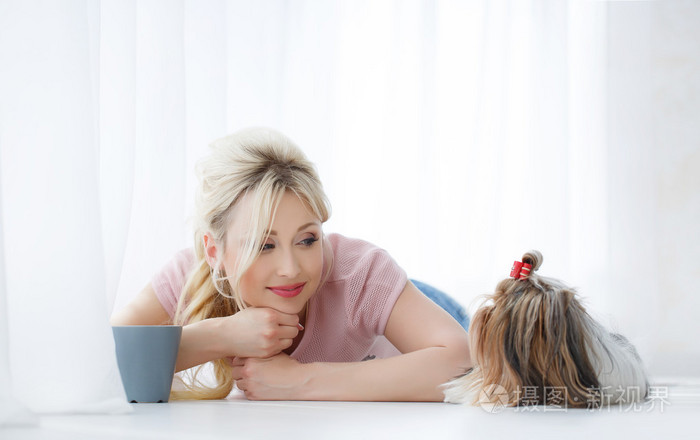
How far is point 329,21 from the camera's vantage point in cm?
298

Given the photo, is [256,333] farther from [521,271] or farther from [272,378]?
[521,271]

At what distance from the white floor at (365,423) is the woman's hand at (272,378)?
0.37 feet

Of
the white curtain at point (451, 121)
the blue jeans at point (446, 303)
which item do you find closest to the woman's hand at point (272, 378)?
the blue jeans at point (446, 303)

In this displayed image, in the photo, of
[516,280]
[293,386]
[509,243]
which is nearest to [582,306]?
[516,280]

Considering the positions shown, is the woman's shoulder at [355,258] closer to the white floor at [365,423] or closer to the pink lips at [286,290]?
the pink lips at [286,290]

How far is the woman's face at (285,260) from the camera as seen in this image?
1.45m

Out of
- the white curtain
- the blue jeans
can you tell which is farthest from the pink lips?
the white curtain

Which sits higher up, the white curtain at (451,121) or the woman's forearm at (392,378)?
the white curtain at (451,121)

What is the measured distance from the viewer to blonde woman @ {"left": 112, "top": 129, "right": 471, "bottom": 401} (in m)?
1.41

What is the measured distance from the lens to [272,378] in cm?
143

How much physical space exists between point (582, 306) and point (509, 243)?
1691 millimetres

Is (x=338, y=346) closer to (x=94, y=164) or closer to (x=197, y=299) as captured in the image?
(x=197, y=299)

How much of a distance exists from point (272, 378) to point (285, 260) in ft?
0.75

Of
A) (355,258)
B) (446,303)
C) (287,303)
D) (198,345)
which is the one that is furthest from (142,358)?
(446,303)
